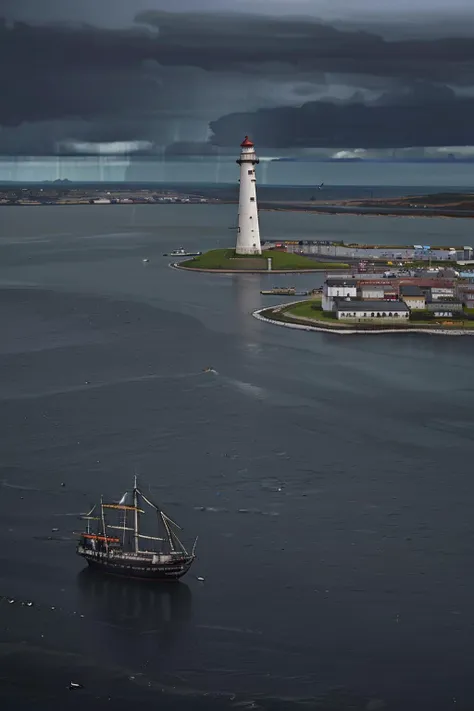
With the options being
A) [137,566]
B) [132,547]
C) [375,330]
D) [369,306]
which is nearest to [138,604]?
[137,566]

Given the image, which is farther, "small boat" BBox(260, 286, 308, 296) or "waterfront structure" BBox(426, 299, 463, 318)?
"small boat" BBox(260, 286, 308, 296)

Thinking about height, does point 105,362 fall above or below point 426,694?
above

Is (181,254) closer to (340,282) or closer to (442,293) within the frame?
(340,282)

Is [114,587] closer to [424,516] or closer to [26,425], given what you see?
[424,516]

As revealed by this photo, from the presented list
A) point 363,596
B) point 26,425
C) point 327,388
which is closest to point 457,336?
point 327,388

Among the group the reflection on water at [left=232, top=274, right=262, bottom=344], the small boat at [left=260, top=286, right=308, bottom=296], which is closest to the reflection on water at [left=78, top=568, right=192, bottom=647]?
the reflection on water at [left=232, top=274, right=262, bottom=344]

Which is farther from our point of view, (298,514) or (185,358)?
(185,358)

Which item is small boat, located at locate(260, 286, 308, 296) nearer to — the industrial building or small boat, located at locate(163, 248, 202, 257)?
the industrial building
